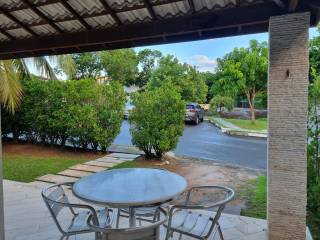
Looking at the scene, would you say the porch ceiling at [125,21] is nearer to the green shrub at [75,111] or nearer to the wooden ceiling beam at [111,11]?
the wooden ceiling beam at [111,11]

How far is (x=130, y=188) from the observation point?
3.14 m

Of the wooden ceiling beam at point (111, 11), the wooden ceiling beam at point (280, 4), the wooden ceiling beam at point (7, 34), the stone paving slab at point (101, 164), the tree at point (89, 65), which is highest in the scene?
the tree at point (89, 65)

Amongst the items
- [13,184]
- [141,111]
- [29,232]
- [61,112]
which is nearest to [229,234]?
[29,232]

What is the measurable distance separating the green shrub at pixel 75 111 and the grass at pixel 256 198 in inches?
182

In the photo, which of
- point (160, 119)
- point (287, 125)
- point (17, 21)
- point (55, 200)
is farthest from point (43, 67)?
point (287, 125)

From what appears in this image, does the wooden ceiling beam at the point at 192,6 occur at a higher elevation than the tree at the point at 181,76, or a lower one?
lower

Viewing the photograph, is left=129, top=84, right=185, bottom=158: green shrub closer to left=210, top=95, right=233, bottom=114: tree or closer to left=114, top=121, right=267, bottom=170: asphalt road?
left=114, top=121, right=267, bottom=170: asphalt road

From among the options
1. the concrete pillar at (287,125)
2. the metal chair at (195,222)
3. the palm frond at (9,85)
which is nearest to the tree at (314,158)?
the concrete pillar at (287,125)

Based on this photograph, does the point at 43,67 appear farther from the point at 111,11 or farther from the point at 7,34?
the point at 111,11

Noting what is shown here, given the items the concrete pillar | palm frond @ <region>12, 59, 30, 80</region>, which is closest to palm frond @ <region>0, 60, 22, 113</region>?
palm frond @ <region>12, 59, 30, 80</region>

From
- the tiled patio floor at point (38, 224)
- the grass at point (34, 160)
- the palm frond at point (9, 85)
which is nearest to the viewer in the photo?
the tiled patio floor at point (38, 224)

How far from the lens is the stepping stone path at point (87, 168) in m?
6.89

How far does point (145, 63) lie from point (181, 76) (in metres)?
6.94

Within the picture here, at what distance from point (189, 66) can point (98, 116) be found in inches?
653
